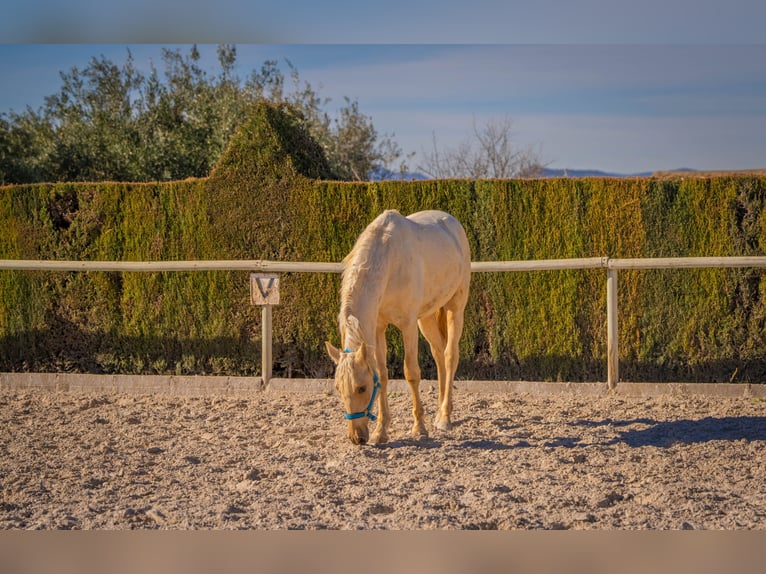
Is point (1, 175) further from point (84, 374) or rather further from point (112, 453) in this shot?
point (112, 453)

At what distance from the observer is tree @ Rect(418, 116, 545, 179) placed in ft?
56.5

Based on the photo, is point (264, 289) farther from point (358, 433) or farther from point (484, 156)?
point (484, 156)

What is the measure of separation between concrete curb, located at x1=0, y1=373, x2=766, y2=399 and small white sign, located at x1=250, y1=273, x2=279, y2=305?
2.61 ft

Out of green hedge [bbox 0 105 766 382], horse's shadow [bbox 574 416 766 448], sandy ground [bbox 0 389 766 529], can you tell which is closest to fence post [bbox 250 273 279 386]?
green hedge [bbox 0 105 766 382]

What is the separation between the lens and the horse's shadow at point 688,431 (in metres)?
6.03

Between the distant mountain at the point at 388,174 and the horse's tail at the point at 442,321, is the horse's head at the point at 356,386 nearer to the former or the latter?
the horse's tail at the point at 442,321

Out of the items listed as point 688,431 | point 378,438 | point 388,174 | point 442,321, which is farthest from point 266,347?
point 388,174

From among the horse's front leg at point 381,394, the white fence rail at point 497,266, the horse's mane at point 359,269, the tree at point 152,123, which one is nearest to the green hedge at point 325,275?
the white fence rail at point 497,266

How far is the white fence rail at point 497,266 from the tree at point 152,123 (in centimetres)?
527

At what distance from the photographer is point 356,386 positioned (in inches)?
208

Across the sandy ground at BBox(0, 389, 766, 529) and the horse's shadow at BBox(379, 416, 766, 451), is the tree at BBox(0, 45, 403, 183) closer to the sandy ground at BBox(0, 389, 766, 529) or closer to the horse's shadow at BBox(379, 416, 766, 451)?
the sandy ground at BBox(0, 389, 766, 529)

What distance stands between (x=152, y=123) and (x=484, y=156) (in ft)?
22.2

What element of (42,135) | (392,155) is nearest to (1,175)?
(42,135)

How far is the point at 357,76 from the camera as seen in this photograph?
56.0 ft
